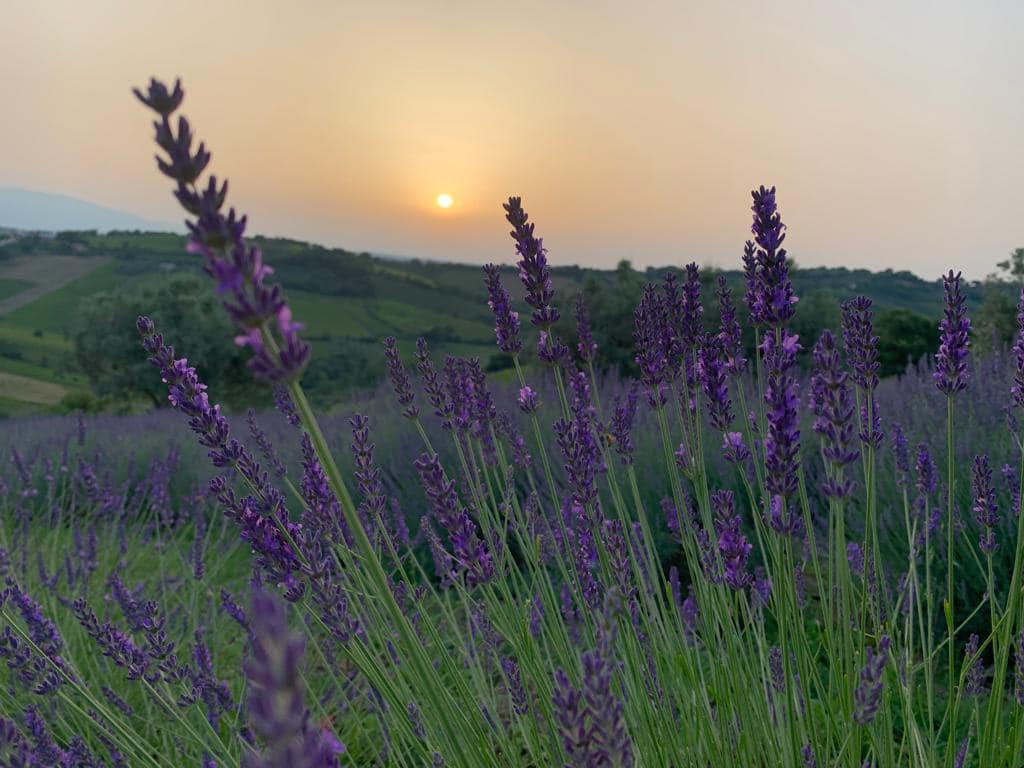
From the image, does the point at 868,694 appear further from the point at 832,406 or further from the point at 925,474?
the point at 925,474

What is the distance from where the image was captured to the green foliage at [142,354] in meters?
20.9

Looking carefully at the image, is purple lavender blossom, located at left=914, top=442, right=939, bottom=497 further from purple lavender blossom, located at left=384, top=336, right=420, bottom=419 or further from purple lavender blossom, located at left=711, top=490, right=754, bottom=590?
purple lavender blossom, located at left=384, top=336, right=420, bottom=419

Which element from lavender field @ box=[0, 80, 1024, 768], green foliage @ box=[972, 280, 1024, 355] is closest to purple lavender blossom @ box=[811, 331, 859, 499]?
lavender field @ box=[0, 80, 1024, 768]

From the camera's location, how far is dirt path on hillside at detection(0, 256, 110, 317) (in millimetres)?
34250

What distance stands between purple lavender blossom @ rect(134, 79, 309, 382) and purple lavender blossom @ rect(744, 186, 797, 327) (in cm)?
109

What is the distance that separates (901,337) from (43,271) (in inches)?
1504

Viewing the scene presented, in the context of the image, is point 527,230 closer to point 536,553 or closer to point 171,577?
point 536,553

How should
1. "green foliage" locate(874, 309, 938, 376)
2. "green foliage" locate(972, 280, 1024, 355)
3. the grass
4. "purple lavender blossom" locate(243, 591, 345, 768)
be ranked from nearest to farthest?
"purple lavender blossom" locate(243, 591, 345, 768), "green foliage" locate(972, 280, 1024, 355), "green foliage" locate(874, 309, 938, 376), the grass

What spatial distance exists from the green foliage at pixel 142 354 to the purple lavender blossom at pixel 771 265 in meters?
20.6

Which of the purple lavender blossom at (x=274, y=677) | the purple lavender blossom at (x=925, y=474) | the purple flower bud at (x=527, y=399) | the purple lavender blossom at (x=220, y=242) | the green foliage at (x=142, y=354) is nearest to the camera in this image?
the purple lavender blossom at (x=274, y=677)

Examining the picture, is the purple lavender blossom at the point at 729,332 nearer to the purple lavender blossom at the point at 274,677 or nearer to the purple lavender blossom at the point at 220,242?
the purple lavender blossom at the point at 220,242

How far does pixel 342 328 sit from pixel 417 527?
22323 millimetres

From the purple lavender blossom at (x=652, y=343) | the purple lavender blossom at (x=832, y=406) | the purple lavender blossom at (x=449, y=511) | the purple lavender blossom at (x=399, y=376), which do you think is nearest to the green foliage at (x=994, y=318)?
the purple lavender blossom at (x=652, y=343)

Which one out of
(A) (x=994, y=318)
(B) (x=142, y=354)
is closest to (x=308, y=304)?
(B) (x=142, y=354)
